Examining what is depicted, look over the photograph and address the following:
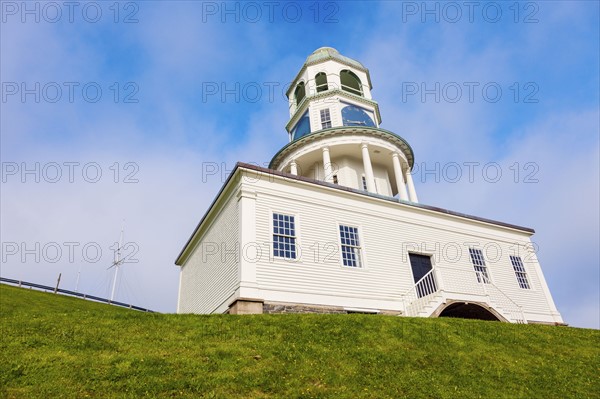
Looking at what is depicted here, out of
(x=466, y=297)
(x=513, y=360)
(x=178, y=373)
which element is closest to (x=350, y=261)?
(x=466, y=297)

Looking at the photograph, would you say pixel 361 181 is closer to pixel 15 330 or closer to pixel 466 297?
pixel 466 297

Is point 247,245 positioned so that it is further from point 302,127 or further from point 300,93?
point 300,93

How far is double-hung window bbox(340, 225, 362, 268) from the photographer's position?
15.8 m

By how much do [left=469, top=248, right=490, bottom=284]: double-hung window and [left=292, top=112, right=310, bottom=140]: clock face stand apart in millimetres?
12905

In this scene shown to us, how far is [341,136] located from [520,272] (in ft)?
40.0

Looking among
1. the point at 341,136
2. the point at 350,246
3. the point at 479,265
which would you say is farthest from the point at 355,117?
the point at 350,246

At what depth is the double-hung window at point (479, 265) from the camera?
1860 cm

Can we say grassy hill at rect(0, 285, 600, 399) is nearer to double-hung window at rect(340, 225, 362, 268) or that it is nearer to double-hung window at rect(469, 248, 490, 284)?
double-hung window at rect(340, 225, 362, 268)

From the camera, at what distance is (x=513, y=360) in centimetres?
960

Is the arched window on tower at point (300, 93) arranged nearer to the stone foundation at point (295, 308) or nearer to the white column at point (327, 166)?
the white column at point (327, 166)

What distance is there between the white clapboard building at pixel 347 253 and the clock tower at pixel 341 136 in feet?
0.45

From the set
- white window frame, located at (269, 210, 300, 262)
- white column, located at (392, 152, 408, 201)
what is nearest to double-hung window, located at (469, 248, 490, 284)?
white column, located at (392, 152, 408, 201)

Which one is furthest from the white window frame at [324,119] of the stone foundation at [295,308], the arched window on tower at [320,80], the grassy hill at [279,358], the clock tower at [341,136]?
the grassy hill at [279,358]

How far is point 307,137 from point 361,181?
4336 mm
